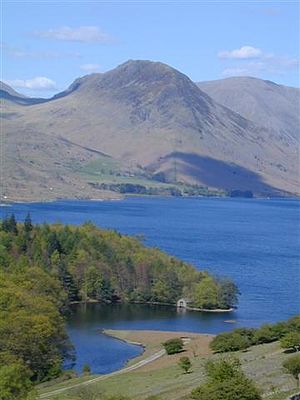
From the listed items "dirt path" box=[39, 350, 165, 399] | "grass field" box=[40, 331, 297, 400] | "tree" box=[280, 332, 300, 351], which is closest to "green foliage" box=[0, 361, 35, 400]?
"grass field" box=[40, 331, 297, 400]

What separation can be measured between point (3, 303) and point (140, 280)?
143 ft

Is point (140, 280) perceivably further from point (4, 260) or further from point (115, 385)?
point (115, 385)

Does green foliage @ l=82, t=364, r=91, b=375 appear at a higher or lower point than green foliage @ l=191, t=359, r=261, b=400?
lower

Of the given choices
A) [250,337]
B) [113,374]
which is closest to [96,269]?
[250,337]

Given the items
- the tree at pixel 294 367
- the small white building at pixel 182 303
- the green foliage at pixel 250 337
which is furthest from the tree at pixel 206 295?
the tree at pixel 294 367

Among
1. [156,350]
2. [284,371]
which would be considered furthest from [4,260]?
[284,371]

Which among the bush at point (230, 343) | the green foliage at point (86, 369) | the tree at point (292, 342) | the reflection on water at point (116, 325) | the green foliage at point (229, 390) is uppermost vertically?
the green foliage at point (229, 390)

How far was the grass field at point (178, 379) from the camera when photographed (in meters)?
43.5

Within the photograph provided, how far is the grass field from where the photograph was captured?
143 feet

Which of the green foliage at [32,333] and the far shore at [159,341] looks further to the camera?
the far shore at [159,341]

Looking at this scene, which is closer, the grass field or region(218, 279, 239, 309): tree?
the grass field

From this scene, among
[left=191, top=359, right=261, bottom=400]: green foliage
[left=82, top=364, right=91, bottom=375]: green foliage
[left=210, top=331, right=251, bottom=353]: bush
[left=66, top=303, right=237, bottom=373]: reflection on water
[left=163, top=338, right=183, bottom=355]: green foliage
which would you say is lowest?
[left=66, top=303, right=237, bottom=373]: reflection on water

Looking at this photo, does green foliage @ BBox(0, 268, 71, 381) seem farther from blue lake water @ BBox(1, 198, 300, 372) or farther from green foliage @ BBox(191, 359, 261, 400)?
green foliage @ BBox(191, 359, 261, 400)

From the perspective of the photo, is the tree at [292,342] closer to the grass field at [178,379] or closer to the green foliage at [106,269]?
the grass field at [178,379]
